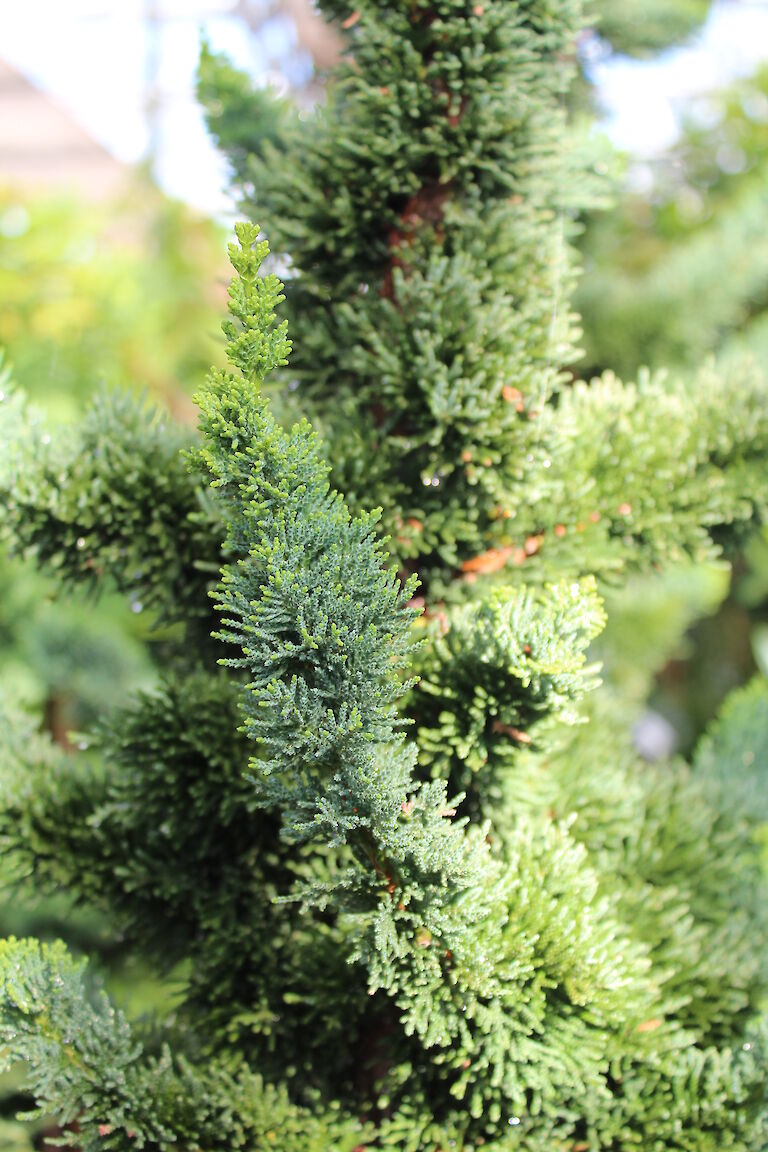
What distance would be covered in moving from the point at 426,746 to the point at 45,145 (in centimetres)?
509

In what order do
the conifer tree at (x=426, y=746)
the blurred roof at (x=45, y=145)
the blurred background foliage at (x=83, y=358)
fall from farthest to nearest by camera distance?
the blurred roof at (x=45, y=145)
the blurred background foliage at (x=83, y=358)
the conifer tree at (x=426, y=746)

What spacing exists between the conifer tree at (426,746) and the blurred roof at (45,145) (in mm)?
4308

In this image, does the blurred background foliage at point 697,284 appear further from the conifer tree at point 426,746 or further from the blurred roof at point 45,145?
the blurred roof at point 45,145

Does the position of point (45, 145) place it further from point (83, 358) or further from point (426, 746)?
point (426, 746)

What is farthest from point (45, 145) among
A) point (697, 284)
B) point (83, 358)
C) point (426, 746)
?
point (426, 746)

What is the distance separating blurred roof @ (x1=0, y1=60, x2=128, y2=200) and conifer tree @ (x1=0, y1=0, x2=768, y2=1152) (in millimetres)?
4308

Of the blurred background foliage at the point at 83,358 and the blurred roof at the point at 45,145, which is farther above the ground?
the blurred roof at the point at 45,145

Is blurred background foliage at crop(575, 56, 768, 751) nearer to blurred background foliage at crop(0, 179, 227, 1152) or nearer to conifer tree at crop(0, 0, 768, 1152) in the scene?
conifer tree at crop(0, 0, 768, 1152)

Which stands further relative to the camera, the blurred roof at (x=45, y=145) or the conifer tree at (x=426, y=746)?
the blurred roof at (x=45, y=145)

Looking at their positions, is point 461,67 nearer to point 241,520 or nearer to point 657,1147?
point 241,520

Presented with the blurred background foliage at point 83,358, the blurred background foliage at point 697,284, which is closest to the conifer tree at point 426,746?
the blurred background foliage at point 83,358

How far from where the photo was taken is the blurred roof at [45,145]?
4.65 meters

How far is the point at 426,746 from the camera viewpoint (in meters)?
0.67

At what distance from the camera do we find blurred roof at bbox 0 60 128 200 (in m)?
4.65
